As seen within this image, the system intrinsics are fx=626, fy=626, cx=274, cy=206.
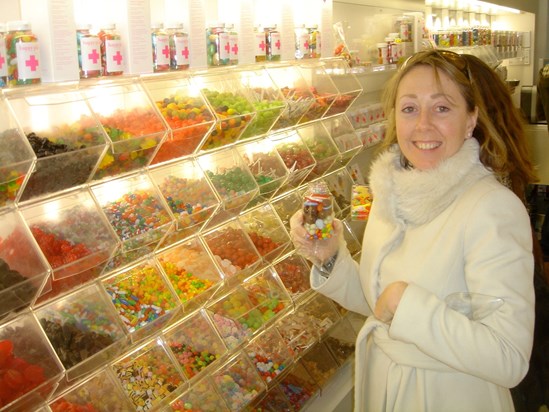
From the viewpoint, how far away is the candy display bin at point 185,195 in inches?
91.9

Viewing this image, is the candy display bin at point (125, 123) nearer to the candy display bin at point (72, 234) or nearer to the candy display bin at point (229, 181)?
the candy display bin at point (72, 234)

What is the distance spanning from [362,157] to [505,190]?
110 inches

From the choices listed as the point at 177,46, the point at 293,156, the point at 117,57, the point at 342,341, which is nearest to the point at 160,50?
the point at 177,46

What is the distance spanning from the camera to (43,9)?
6.31 feet

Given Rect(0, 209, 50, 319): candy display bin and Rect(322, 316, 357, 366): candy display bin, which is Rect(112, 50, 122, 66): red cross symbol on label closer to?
Rect(0, 209, 50, 319): candy display bin

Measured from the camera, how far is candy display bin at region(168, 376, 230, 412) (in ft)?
8.48

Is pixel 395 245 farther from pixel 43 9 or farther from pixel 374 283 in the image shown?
pixel 43 9

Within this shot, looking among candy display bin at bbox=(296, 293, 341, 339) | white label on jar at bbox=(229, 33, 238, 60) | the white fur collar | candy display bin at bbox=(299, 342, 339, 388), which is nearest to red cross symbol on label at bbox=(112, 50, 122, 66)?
white label on jar at bbox=(229, 33, 238, 60)

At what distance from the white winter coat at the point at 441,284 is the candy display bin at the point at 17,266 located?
94 centimetres

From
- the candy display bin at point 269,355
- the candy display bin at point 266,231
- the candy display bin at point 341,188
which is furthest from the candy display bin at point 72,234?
the candy display bin at point 341,188

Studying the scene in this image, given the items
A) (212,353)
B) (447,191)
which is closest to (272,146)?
(212,353)

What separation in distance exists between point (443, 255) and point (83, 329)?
1171mm

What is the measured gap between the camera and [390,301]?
1.76 meters

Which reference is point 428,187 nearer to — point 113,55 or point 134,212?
point 134,212
